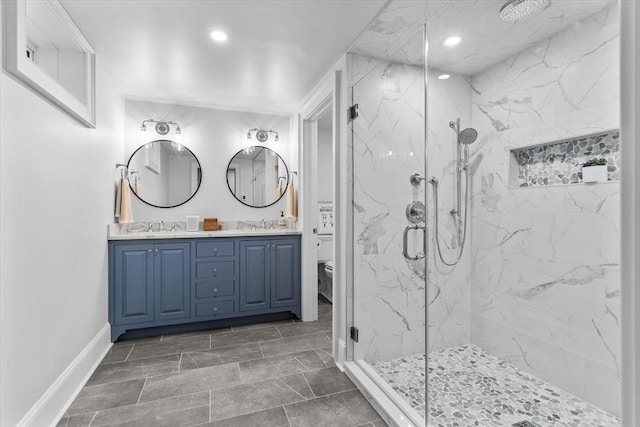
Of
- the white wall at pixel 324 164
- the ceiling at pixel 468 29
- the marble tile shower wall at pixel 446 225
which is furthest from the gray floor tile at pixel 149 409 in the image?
the white wall at pixel 324 164

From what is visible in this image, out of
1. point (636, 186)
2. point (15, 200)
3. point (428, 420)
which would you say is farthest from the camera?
point (428, 420)

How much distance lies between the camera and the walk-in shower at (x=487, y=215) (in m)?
1.51

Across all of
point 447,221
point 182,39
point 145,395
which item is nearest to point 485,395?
point 447,221

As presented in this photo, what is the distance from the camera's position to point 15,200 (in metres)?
1.41

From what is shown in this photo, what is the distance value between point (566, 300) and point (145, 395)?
2.53 meters

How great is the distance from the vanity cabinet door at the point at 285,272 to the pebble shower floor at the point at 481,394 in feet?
4.36

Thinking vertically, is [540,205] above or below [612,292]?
above

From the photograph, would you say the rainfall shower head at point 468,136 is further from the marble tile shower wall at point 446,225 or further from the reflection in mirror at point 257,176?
the reflection in mirror at point 257,176

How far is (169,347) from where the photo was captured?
2666 mm

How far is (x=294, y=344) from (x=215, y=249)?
119 cm

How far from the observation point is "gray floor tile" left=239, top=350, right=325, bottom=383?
2.19 meters

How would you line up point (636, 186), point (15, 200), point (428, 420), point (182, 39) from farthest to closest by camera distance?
point (182, 39), point (428, 420), point (15, 200), point (636, 186)

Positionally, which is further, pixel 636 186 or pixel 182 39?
pixel 182 39

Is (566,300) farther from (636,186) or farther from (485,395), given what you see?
(636,186)
